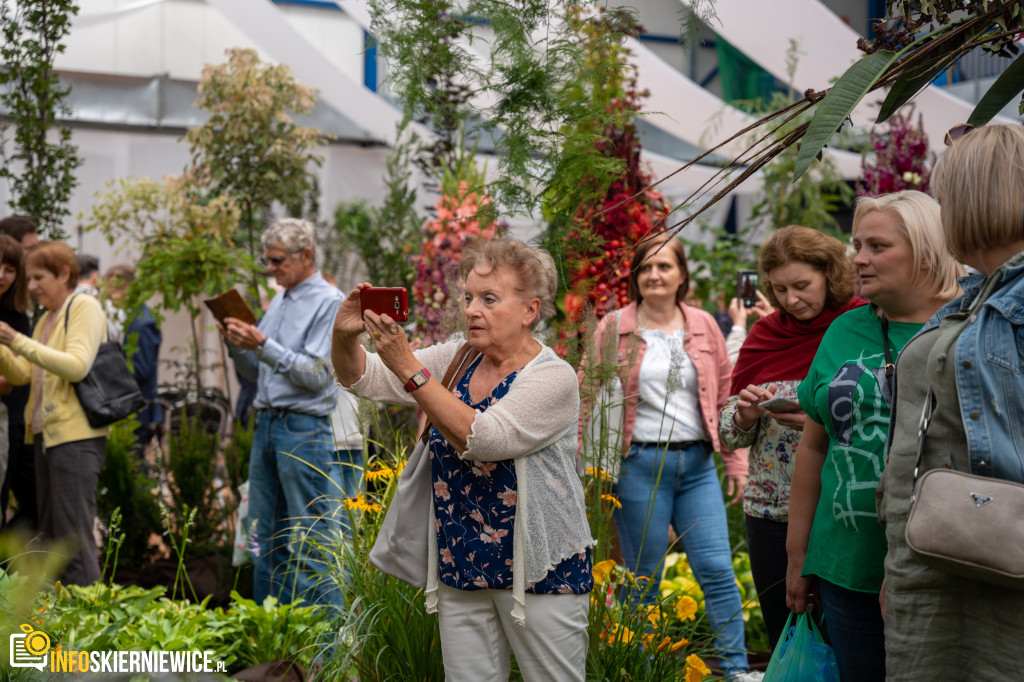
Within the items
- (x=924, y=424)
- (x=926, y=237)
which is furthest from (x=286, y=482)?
(x=924, y=424)

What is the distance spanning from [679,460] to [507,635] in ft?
4.41

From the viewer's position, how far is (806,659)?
2.05 meters

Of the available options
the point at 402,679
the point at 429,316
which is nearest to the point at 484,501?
the point at 402,679

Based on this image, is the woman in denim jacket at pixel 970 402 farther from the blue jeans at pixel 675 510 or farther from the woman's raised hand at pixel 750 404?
the blue jeans at pixel 675 510

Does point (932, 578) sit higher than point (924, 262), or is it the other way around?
point (924, 262)

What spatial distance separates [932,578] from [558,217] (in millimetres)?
1509

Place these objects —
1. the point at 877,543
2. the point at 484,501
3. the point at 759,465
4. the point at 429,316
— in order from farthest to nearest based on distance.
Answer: the point at 429,316
the point at 759,465
the point at 484,501
the point at 877,543

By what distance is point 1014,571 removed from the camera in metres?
1.36

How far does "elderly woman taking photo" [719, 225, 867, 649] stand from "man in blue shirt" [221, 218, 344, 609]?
Answer: 5.15 ft

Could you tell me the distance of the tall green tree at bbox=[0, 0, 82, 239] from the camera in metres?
4.27

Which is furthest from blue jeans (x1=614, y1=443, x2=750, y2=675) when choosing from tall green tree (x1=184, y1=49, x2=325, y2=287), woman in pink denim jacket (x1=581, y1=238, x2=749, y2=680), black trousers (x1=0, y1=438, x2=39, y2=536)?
tall green tree (x1=184, y1=49, x2=325, y2=287)

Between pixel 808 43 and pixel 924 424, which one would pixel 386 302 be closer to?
pixel 924 424

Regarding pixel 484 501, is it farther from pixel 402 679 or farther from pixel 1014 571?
pixel 1014 571

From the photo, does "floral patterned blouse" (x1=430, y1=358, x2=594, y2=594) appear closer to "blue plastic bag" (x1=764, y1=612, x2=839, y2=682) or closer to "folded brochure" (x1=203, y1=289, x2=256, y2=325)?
"blue plastic bag" (x1=764, y1=612, x2=839, y2=682)
